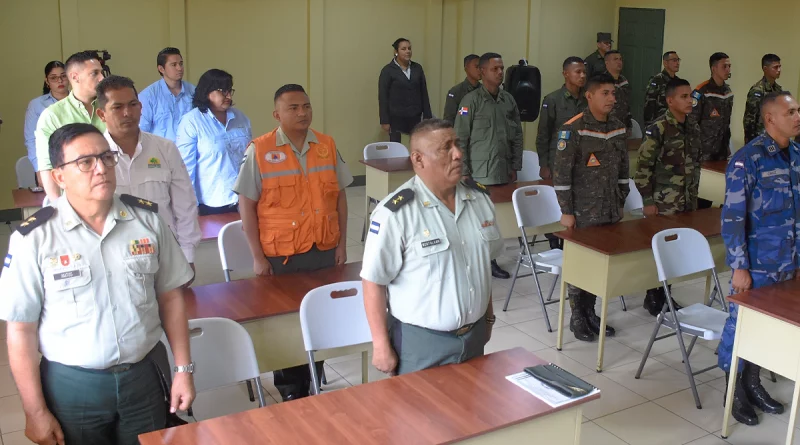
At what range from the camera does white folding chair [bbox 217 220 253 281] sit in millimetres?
4285

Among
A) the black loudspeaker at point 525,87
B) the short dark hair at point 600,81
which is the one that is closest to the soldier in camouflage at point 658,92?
the black loudspeaker at point 525,87

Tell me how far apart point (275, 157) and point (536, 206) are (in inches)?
92.1

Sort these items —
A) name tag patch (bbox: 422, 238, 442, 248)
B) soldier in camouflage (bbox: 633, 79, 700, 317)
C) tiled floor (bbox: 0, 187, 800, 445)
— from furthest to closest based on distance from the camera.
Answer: soldier in camouflage (bbox: 633, 79, 700, 317) < tiled floor (bbox: 0, 187, 800, 445) < name tag patch (bbox: 422, 238, 442, 248)

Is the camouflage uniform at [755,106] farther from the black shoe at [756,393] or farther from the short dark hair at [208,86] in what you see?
the short dark hair at [208,86]

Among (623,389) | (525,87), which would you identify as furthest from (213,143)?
(525,87)

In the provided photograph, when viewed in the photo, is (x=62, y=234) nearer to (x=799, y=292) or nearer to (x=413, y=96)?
(x=799, y=292)

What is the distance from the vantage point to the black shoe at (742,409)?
4.11 m

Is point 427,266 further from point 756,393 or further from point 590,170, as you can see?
point 590,170

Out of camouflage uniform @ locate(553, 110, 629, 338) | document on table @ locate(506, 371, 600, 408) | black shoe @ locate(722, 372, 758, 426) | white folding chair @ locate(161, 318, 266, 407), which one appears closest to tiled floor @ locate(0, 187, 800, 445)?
black shoe @ locate(722, 372, 758, 426)

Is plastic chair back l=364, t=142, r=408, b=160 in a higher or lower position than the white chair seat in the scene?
higher

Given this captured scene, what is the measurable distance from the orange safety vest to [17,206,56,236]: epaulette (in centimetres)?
152

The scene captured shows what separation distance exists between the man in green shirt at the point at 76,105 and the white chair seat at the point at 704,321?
3.35 meters

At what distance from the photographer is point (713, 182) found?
7.47 m

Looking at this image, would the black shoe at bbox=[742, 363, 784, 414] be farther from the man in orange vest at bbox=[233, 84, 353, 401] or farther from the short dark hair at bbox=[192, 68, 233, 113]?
the short dark hair at bbox=[192, 68, 233, 113]
